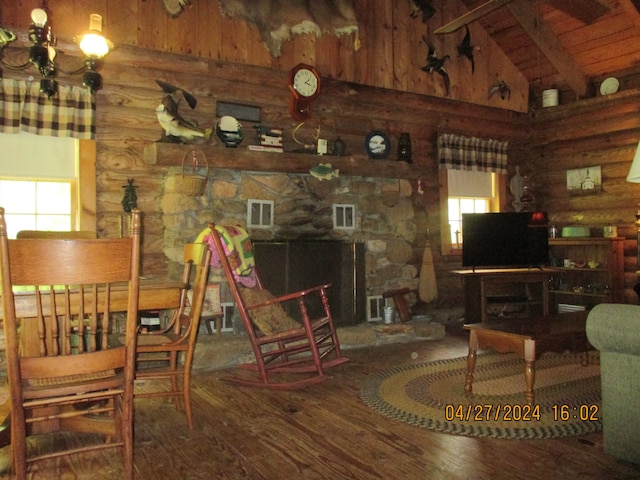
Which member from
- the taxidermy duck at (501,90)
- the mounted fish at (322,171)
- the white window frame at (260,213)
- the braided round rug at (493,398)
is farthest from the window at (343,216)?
the taxidermy duck at (501,90)

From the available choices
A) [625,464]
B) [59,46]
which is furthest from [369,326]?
[59,46]

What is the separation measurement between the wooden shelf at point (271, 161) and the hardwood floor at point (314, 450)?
1962 mm

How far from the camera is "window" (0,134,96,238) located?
394 centimetres

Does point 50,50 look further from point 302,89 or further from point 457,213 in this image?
point 457,213

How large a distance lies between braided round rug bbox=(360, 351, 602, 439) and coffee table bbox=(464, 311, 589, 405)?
14 centimetres

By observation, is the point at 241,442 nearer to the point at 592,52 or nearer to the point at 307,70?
the point at 307,70

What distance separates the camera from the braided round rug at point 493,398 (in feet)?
8.79

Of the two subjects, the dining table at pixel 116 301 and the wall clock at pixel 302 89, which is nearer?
the dining table at pixel 116 301

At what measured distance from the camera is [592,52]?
589cm

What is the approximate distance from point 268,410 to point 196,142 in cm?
243

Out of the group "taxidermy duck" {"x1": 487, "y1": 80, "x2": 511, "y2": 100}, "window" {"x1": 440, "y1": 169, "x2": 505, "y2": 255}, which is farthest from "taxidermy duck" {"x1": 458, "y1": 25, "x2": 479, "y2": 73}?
"window" {"x1": 440, "y1": 169, "x2": 505, "y2": 255}

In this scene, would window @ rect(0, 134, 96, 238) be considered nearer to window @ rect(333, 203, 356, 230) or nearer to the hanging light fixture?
the hanging light fixture

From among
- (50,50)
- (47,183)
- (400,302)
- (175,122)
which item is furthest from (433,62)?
(47,183)

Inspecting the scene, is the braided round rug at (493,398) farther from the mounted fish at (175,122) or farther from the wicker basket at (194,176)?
the mounted fish at (175,122)
